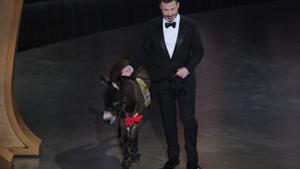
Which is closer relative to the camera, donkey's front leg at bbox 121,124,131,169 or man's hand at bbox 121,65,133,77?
man's hand at bbox 121,65,133,77

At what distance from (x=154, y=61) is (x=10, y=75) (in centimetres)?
129

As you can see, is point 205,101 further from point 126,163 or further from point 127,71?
point 127,71

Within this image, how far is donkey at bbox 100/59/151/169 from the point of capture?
6172 millimetres

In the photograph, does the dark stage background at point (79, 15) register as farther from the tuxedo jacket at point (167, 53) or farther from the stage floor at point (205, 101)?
the tuxedo jacket at point (167, 53)

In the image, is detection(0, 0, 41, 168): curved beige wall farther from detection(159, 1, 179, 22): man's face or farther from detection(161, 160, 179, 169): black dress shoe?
detection(159, 1, 179, 22): man's face

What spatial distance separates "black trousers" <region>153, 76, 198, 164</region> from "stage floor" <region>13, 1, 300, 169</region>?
0.39m

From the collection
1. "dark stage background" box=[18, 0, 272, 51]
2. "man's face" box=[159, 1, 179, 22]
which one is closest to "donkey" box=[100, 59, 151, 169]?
"man's face" box=[159, 1, 179, 22]

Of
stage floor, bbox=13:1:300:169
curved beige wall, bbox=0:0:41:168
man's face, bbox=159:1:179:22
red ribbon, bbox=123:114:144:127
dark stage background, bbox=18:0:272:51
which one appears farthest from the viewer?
dark stage background, bbox=18:0:272:51

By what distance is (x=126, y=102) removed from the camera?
20.5 feet

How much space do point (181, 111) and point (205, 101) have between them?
2.59m

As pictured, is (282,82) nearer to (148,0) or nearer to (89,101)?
(89,101)

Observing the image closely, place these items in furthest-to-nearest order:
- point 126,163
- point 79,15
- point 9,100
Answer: point 79,15, point 9,100, point 126,163

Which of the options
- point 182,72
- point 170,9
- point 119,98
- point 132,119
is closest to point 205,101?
point 132,119

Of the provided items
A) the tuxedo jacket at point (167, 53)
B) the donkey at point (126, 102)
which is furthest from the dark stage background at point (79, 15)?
the tuxedo jacket at point (167, 53)
